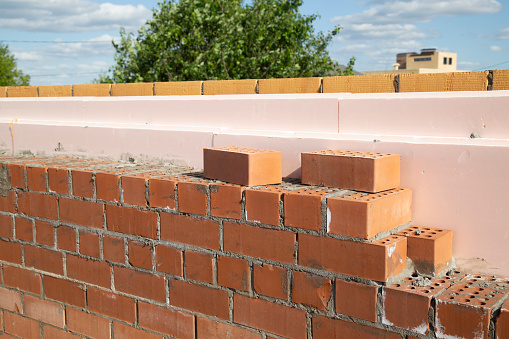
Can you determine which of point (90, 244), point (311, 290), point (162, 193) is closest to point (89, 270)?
point (90, 244)

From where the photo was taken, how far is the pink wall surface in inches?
74.5

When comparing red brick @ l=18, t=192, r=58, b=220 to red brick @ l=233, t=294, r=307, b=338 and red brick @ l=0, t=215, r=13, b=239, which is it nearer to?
red brick @ l=0, t=215, r=13, b=239

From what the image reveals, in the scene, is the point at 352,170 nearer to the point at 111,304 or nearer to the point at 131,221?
the point at 131,221

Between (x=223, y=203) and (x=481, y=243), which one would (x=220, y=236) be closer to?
(x=223, y=203)

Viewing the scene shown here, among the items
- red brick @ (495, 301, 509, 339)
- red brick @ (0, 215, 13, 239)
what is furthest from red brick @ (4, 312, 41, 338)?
red brick @ (495, 301, 509, 339)

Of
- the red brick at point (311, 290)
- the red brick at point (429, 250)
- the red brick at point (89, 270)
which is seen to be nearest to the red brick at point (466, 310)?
the red brick at point (429, 250)

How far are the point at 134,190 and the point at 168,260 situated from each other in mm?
364

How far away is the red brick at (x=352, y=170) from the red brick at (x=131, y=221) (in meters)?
0.75

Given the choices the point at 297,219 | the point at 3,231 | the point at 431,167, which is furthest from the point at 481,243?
the point at 3,231

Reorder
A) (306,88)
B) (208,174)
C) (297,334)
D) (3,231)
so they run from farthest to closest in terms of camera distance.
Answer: (3,231) → (306,88) → (208,174) → (297,334)

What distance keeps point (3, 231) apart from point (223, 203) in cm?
169

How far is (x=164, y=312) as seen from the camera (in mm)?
2381

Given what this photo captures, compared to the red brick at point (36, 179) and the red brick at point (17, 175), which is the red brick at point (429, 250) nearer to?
the red brick at point (36, 179)

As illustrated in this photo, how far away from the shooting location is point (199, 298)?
2.25m
